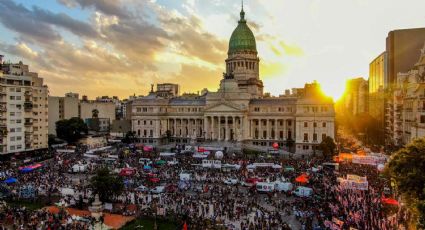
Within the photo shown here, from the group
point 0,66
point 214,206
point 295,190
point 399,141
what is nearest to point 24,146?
point 0,66

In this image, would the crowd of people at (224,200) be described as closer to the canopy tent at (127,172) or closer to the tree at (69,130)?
the canopy tent at (127,172)

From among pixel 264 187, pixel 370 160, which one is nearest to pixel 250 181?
pixel 264 187

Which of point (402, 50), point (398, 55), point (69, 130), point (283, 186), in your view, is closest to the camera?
point (283, 186)

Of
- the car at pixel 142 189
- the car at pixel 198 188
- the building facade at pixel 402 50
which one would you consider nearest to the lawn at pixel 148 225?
the car at pixel 142 189

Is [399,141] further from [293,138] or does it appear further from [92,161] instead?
[92,161]

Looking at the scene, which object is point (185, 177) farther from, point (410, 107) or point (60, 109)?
point (60, 109)

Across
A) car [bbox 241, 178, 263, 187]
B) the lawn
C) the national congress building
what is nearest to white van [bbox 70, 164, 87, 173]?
the lawn
